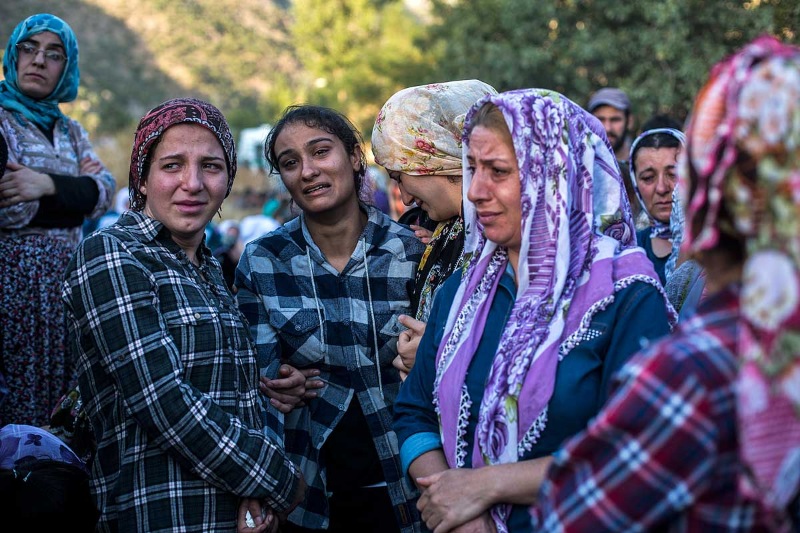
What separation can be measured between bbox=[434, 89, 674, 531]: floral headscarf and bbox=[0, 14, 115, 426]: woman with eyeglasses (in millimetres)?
2766

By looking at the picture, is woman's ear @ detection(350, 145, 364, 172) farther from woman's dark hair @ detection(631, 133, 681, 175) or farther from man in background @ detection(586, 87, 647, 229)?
man in background @ detection(586, 87, 647, 229)

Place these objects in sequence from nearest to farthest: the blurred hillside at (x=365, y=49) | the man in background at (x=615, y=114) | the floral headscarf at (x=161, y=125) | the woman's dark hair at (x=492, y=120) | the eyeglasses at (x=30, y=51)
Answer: the woman's dark hair at (x=492, y=120) → the floral headscarf at (x=161, y=125) → the eyeglasses at (x=30, y=51) → the man in background at (x=615, y=114) → the blurred hillside at (x=365, y=49)

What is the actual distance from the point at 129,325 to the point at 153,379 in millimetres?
189

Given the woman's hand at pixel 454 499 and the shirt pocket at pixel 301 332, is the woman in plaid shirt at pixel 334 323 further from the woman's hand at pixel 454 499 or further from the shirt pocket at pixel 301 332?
the woman's hand at pixel 454 499

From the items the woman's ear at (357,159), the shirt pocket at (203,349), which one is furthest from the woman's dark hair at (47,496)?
the woman's ear at (357,159)

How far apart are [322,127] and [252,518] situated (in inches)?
63.9

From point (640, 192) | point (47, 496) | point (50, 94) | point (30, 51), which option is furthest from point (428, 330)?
point (30, 51)

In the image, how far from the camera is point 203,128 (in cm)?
299

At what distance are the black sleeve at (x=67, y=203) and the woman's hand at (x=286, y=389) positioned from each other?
1982mm

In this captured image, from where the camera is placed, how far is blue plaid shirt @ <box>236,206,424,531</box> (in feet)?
10.6

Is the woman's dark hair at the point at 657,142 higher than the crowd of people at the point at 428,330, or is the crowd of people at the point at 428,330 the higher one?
the woman's dark hair at the point at 657,142

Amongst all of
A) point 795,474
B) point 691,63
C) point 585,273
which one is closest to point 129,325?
point 585,273

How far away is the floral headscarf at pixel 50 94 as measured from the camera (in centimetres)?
447

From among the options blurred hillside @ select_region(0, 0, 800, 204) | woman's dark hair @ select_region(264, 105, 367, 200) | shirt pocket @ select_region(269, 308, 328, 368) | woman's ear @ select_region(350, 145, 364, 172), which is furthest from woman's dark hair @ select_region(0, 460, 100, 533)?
blurred hillside @ select_region(0, 0, 800, 204)
